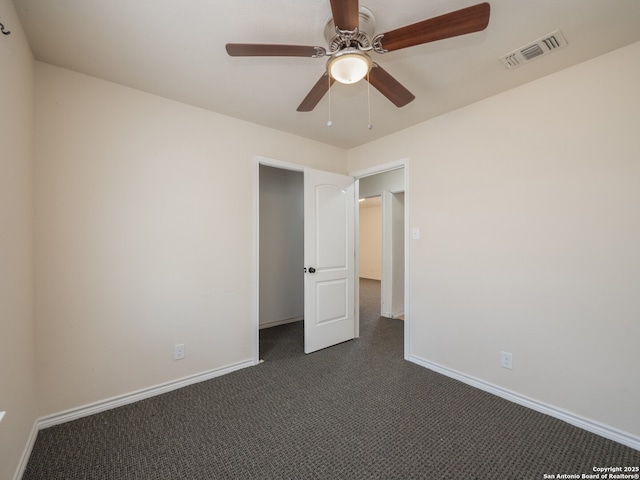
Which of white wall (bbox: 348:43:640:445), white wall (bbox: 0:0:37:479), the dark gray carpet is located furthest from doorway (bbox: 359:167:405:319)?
white wall (bbox: 0:0:37:479)

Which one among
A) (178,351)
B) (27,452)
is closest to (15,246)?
(27,452)

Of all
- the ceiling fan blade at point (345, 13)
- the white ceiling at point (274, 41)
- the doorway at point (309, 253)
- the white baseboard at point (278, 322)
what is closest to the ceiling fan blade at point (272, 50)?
the ceiling fan blade at point (345, 13)

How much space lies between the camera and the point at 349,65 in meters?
1.40

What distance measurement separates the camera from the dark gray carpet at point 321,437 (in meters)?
1.50

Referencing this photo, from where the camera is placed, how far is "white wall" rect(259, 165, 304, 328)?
4043 millimetres

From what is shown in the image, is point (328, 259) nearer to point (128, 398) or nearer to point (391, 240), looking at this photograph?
point (391, 240)

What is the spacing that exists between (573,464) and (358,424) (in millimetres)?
1222

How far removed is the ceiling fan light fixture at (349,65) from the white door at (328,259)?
160 cm

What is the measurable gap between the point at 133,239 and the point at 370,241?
7.57 m

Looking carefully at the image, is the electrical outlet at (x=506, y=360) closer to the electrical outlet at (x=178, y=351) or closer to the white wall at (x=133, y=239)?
the white wall at (x=133, y=239)

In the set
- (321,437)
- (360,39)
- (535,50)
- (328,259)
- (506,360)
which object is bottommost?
(321,437)

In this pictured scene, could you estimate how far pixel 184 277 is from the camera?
2385mm

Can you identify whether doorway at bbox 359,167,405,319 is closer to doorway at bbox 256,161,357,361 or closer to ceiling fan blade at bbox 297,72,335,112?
doorway at bbox 256,161,357,361

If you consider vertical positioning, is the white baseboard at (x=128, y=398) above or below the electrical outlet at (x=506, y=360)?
below
